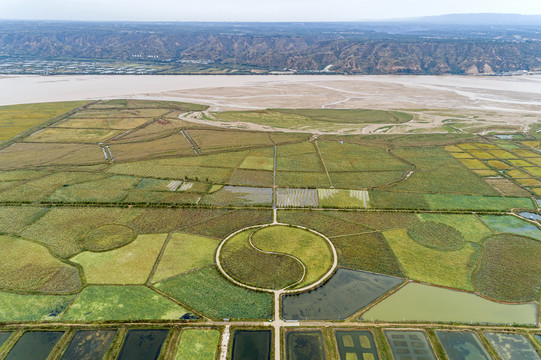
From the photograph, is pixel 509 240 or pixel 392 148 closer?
pixel 509 240

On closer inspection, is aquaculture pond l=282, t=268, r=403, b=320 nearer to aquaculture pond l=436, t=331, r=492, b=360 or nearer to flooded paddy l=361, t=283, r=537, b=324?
flooded paddy l=361, t=283, r=537, b=324

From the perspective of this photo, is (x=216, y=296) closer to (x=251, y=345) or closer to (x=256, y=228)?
(x=251, y=345)

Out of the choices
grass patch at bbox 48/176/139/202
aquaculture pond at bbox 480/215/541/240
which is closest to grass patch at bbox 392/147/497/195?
aquaculture pond at bbox 480/215/541/240

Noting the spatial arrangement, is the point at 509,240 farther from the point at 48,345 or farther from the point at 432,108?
the point at 432,108

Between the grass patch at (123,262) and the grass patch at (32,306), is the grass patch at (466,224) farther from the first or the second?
the grass patch at (32,306)

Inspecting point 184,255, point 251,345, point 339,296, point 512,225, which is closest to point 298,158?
point 184,255

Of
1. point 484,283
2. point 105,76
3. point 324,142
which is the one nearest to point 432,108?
point 324,142
